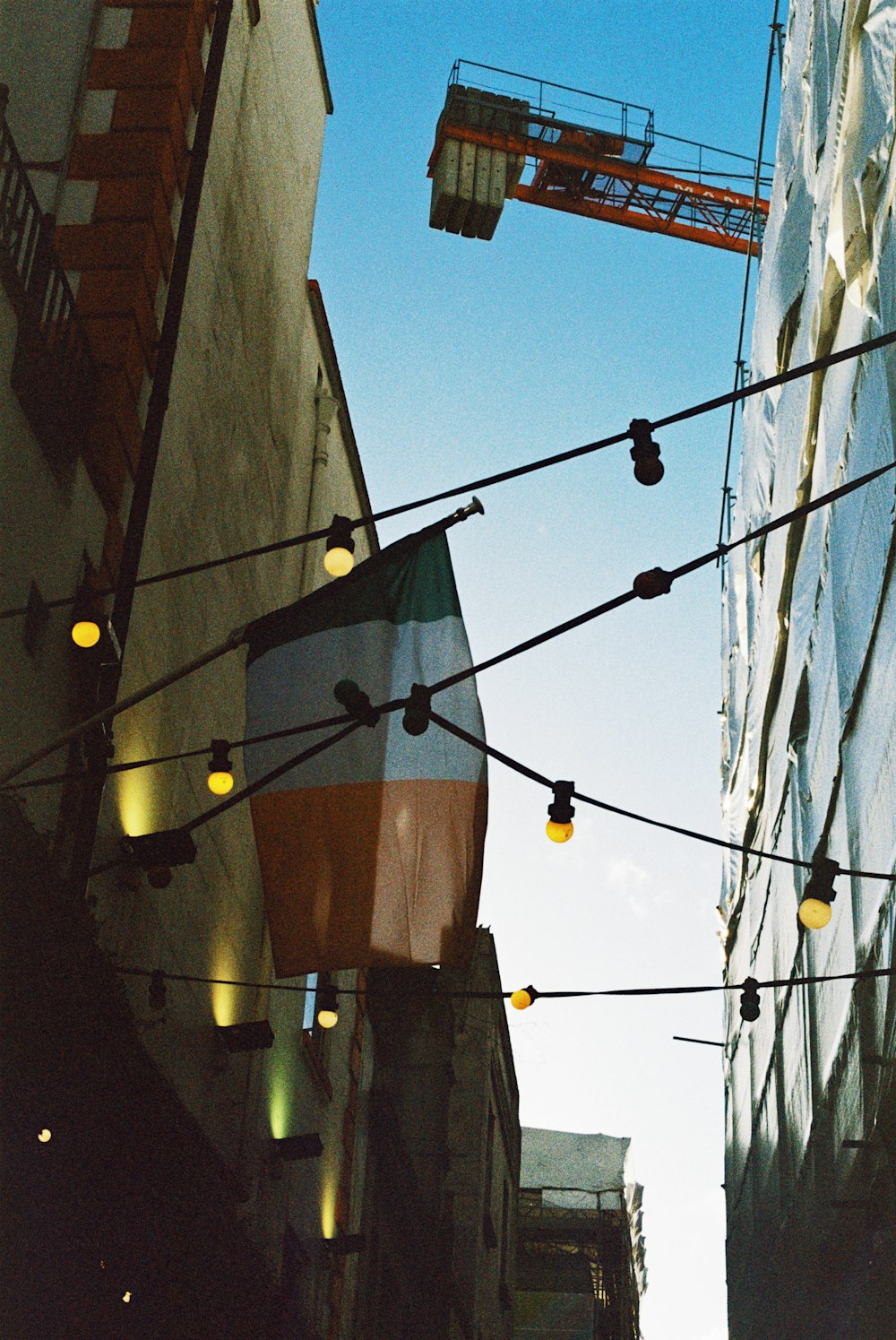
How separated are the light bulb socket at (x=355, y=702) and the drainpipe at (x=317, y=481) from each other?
434 inches

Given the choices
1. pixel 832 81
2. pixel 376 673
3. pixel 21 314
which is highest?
pixel 832 81

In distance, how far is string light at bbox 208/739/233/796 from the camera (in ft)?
31.1

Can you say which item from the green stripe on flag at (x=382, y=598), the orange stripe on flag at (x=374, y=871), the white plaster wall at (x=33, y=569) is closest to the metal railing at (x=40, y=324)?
the white plaster wall at (x=33, y=569)

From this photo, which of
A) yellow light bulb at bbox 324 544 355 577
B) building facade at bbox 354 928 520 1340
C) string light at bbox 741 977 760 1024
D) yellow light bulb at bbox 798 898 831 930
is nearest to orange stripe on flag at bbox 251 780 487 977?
yellow light bulb at bbox 324 544 355 577

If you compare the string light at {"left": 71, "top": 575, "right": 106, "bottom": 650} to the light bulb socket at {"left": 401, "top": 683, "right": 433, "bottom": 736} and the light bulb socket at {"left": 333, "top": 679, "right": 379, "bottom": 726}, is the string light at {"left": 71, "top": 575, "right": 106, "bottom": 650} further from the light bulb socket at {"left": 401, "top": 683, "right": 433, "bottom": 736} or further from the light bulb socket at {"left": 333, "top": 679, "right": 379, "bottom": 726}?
the light bulb socket at {"left": 401, "top": 683, "right": 433, "bottom": 736}

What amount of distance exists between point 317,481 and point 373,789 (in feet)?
39.6

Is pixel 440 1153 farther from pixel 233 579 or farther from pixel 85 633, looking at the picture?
pixel 85 633

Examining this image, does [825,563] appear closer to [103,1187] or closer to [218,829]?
[218,829]

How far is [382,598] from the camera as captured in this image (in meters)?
9.45

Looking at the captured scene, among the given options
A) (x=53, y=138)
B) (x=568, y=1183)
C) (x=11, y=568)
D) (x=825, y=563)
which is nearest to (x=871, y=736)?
(x=825, y=563)

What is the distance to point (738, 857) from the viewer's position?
26.3 metres

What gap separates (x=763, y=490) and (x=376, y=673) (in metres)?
12.4

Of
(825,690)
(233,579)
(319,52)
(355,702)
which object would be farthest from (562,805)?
(319,52)

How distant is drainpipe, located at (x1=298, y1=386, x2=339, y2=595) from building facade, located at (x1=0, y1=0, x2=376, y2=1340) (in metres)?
0.10
